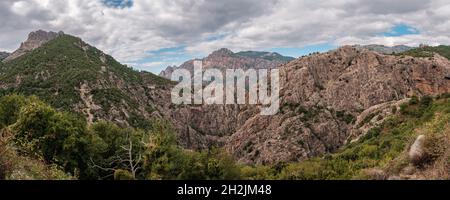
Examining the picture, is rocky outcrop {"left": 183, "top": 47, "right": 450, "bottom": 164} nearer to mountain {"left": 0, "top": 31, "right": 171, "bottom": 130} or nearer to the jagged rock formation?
the jagged rock formation

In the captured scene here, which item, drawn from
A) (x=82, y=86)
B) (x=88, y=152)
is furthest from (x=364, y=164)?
(x=82, y=86)

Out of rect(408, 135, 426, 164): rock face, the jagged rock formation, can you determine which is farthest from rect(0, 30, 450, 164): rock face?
rect(408, 135, 426, 164): rock face

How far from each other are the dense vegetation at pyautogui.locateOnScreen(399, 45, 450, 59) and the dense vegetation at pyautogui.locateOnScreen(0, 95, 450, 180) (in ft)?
275

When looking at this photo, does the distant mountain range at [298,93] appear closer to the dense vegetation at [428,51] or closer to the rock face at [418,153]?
the dense vegetation at [428,51]

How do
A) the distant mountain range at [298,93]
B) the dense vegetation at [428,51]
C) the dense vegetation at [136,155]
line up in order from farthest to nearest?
the dense vegetation at [428,51] → the distant mountain range at [298,93] → the dense vegetation at [136,155]

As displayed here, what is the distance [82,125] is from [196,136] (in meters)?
117

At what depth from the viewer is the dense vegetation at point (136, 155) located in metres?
19.3

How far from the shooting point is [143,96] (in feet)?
511

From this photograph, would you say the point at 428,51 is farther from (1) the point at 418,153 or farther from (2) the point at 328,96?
(1) the point at 418,153

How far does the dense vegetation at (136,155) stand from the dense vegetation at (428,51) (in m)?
83.9

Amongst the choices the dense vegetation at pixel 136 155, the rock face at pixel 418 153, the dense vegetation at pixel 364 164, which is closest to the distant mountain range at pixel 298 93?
the dense vegetation at pixel 364 164
